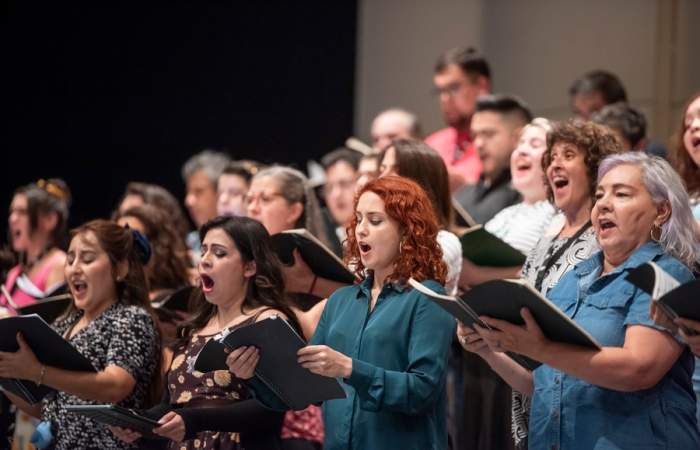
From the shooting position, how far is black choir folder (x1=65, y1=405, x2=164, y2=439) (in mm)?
3283

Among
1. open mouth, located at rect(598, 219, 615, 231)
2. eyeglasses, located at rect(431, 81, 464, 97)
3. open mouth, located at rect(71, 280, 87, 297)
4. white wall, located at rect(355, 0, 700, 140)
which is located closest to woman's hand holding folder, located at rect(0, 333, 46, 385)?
open mouth, located at rect(71, 280, 87, 297)

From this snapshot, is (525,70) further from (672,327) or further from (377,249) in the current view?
(672,327)

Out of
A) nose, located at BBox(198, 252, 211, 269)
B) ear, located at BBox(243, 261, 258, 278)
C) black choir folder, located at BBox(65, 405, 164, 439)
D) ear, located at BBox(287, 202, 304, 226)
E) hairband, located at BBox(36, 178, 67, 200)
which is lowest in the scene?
black choir folder, located at BBox(65, 405, 164, 439)

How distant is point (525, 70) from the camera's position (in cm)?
694

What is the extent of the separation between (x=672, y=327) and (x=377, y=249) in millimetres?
892

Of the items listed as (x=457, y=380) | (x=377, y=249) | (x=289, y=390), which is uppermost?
(x=377, y=249)

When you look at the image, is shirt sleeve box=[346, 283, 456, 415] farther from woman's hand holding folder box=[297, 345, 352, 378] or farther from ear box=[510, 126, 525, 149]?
ear box=[510, 126, 525, 149]

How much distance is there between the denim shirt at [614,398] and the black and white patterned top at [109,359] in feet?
4.62

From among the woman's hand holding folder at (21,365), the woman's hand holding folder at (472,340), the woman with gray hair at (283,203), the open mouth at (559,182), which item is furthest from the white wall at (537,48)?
the woman's hand holding folder at (21,365)

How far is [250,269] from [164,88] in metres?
4.34

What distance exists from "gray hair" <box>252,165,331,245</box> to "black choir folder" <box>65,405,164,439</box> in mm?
1352

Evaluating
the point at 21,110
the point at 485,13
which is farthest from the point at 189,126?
the point at 485,13

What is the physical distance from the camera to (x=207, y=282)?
3639 millimetres

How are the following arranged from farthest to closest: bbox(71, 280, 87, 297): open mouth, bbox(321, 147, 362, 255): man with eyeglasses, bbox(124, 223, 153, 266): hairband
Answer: bbox(321, 147, 362, 255): man with eyeglasses → bbox(124, 223, 153, 266): hairband → bbox(71, 280, 87, 297): open mouth
